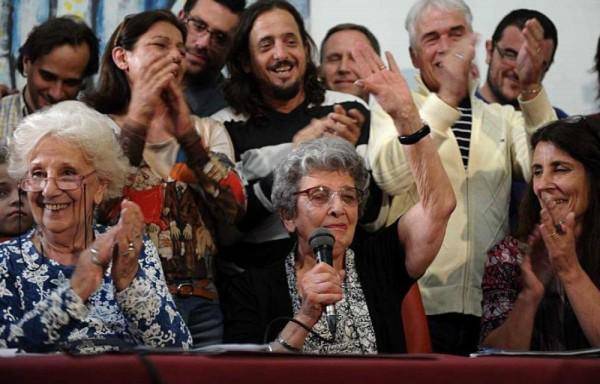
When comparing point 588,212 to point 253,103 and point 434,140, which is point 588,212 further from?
point 253,103

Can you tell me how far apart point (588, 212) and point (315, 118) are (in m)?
0.77

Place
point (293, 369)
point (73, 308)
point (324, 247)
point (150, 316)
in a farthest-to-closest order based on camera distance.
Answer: point (324, 247) < point (150, 316) < point (73, 308) < point (293, 369)

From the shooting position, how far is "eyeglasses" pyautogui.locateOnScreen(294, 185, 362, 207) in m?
2.60

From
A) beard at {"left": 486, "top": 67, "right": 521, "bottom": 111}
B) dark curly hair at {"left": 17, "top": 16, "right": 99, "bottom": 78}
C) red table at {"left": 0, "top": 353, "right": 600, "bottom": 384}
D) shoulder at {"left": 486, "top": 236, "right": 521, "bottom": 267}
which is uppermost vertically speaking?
dark curly hair at {"left": 17, "top": 16, "right": 99, "bottom": 78}

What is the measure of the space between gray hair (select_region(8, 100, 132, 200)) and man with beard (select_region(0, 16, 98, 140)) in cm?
39

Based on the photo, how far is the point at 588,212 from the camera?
285 centimetres

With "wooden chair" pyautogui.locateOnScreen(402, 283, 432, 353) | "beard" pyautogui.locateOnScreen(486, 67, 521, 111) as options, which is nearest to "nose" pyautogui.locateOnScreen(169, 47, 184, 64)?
"wooden chair" pyautogui.locateOnScreen(402, 283, 432, 353)

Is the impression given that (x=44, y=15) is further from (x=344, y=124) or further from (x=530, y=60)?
(x=530, y=60)

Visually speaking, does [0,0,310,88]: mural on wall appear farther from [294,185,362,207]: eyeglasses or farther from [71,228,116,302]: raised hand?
[71,228,116,302]: raised hand

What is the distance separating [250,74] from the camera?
3.04m

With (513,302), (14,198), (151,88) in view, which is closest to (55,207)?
(14,198)

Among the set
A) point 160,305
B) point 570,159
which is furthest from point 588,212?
point 160,305

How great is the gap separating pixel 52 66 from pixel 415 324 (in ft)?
3.88

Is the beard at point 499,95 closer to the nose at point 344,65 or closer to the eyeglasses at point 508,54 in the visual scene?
the eyeglasses at point 508,54
